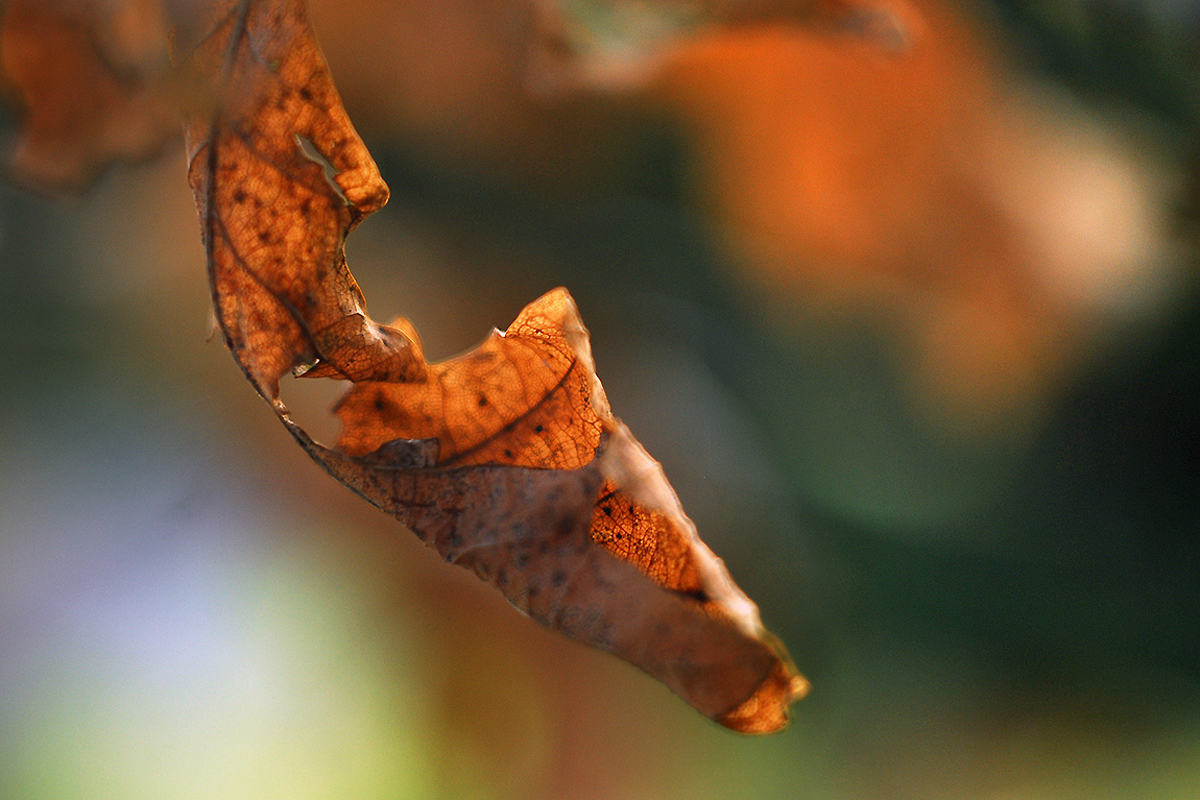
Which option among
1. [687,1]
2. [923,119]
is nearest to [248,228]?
[687,1]

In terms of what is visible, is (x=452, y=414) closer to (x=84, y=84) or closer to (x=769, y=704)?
(x=769, y=704)

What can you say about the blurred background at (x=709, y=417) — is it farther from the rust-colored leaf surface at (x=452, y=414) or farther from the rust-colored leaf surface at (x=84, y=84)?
the rust-colored leaf surface at (x=452, y=414)

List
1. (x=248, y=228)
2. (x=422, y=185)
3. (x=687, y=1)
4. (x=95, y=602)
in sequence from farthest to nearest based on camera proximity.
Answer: (x=422, y=185) → (x=95, y=602) → (x=687, y=1) → (x=248, y=228)

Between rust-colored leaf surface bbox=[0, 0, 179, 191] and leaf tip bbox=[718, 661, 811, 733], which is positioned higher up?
rust-colored leaf surface bbox=[0, 0, 179, 191]

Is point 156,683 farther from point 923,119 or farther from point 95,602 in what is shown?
point 923,119

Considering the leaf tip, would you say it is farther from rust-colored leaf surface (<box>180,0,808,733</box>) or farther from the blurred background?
the blurred background

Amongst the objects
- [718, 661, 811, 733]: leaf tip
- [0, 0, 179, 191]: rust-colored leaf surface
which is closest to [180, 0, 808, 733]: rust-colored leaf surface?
[718, 661, 811, 733]: leaf tip

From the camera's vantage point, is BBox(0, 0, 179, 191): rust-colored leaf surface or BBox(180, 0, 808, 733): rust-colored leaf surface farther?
BBox(0, 0, 179, 191): rust-colored leaf surface
